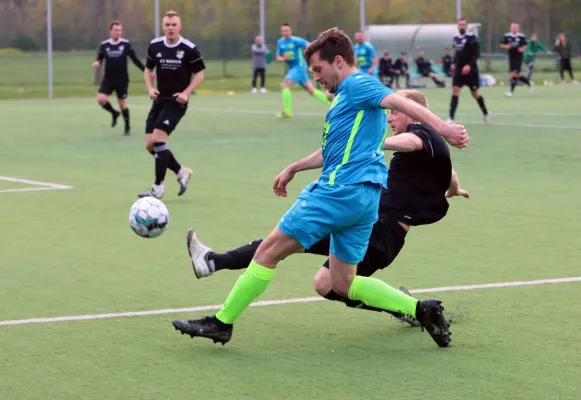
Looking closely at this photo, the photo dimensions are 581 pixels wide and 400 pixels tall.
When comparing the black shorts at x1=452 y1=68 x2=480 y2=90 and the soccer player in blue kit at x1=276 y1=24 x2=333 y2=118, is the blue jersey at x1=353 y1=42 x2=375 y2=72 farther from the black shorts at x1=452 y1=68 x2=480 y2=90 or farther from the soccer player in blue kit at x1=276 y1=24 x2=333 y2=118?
the black shorts at x1=452 y1=68 x2=480 y2=90

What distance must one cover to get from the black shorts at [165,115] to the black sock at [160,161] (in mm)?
254

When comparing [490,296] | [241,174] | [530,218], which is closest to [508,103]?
[241,174]

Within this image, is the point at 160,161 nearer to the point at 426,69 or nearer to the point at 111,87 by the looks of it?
the point at 111,87

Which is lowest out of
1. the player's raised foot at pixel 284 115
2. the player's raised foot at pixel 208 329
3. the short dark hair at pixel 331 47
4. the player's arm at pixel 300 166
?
the player's raised foot at pixel 284 115

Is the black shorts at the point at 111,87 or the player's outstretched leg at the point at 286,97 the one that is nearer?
the black shorts at the point at 111,87

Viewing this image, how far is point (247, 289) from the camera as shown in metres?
5.92

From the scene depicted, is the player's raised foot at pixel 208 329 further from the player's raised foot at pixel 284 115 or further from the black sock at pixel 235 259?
the player's raised foot at pixel 284 115

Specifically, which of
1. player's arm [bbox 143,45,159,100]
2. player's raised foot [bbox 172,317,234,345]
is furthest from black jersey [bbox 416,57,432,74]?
player's raised foot [bbox 172,317,234,345]

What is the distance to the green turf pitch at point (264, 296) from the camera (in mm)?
5453

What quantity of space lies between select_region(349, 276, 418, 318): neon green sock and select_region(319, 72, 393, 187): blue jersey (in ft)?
1.90

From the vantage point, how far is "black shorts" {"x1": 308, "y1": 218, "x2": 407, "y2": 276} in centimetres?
632

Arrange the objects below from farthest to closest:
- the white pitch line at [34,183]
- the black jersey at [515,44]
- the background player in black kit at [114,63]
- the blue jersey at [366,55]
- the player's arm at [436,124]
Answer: the black jersey at [515,44] → the blue jersey at [366,55] → the background player in black kit at [114,63] → the white pitch line at [34,183] → the player's arm at [436,124]

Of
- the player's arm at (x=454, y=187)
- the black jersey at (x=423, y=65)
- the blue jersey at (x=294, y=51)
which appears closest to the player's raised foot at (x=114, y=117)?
the blue jersey at (x=294, y=51)

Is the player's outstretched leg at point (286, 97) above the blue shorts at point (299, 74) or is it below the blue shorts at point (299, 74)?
below
